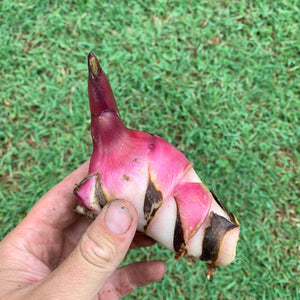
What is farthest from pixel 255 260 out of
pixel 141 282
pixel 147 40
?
pixel 147 40

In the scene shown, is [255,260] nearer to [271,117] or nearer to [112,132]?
[271,117]

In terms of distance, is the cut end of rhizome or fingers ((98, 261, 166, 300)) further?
fingers ((98, 261, 166, 300))

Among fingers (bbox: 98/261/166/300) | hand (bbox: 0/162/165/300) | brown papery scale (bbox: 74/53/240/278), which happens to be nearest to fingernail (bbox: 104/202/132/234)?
hand (bbox: 0/162/165/300)

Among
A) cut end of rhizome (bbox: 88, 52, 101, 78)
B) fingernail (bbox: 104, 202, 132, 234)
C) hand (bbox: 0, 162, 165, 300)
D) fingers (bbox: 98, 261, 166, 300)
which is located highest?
cut end of rhizome (bbox: 88, 52, 101, 78)

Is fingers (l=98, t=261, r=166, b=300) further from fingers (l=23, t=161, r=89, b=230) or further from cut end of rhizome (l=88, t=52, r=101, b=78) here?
cut end of rhizome (l=88, t=52, r=101, b=78)

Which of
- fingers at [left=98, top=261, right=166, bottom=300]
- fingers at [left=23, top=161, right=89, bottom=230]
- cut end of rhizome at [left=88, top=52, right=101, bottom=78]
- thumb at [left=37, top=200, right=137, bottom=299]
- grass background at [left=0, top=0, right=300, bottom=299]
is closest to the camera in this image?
thumb at [left=37, top=200, right=137, bottom=299]

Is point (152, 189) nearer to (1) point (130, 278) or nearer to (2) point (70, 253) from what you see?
(2) point (70, 253)
